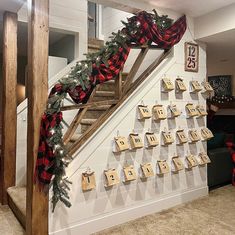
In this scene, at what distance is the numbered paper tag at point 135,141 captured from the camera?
2604mm

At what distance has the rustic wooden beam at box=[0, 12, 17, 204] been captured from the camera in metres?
2.96

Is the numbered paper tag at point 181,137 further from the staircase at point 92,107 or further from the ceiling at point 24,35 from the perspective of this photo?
the ceiling at point 24,35

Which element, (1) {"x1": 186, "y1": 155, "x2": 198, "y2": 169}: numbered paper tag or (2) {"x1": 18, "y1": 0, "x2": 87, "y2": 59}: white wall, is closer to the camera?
(1) {"x1": 186, "y1": 155, "x2": 198, "y2": 169}: numbered paper tag

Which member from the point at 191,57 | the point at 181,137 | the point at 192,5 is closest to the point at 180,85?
the point at 191,57

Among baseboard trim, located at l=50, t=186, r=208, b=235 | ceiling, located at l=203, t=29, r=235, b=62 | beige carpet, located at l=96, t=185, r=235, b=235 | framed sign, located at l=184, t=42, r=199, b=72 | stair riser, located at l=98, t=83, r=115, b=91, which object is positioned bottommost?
beige carpet, located at l=96, t=185, r=235, b=235

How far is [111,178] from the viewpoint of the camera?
2441 mm

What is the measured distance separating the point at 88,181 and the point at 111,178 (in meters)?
0.25

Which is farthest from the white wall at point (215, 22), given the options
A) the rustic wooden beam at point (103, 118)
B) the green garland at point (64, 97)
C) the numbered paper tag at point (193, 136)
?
the numbered paper tag at point (193, 136)

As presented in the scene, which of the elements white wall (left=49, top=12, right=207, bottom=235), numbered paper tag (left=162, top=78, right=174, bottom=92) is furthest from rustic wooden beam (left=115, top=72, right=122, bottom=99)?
numbered paper tag (left=162, top=78, right=174, bottom=92)

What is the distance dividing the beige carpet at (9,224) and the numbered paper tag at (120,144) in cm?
120

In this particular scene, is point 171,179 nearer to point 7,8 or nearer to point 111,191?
point 111,191

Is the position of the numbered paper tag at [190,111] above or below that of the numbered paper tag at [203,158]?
above

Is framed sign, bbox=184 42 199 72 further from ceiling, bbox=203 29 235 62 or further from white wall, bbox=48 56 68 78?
white wall, bbox=48 56 68 78

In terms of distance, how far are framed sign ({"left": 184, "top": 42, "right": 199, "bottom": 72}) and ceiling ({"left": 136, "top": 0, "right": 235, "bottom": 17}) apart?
41 centimetres
